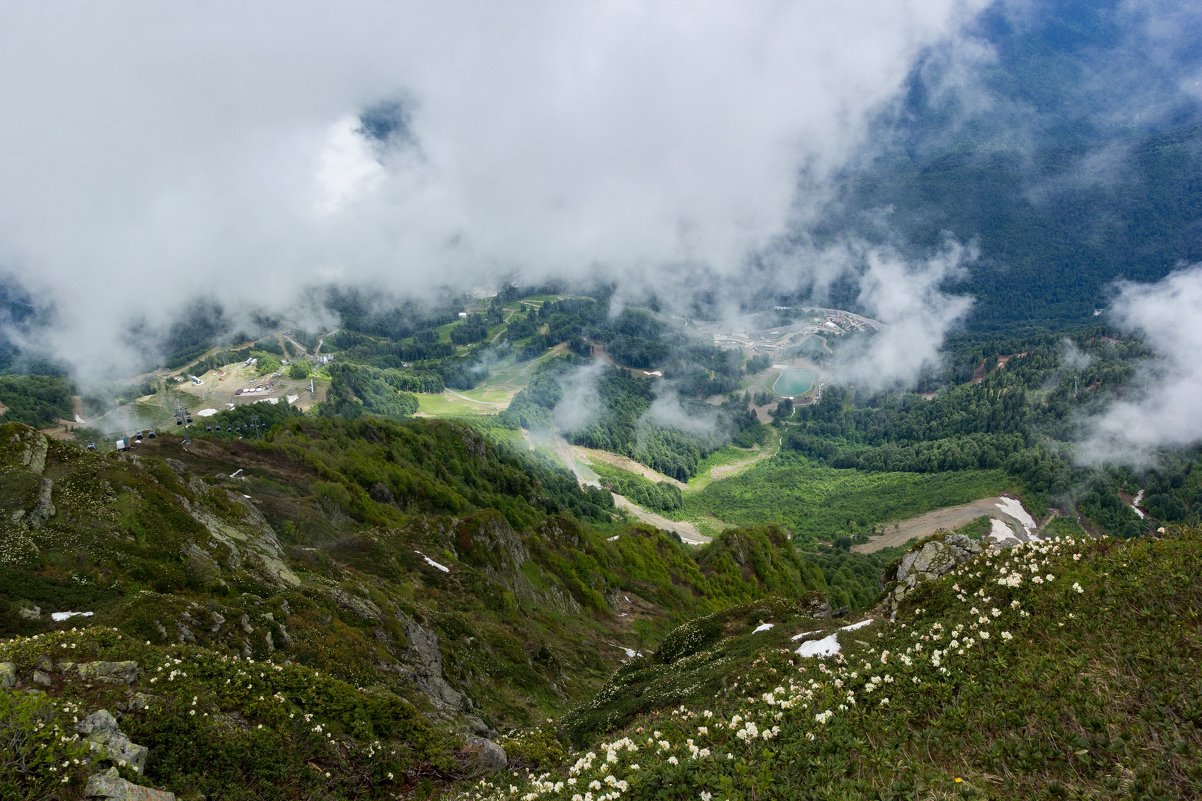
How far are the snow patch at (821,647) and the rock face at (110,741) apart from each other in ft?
97.5

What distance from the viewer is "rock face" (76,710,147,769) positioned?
17.6 metres

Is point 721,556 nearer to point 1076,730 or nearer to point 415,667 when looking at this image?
point 415,667

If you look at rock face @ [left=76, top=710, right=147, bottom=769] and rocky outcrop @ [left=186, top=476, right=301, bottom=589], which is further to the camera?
rocky outcrop @ [left=186, top=476, right=301, bottom=589]

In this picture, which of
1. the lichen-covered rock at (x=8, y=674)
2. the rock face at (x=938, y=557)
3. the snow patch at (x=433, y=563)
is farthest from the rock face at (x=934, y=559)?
the snow patch at (x=433, y=563)

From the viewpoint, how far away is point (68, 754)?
1628cm

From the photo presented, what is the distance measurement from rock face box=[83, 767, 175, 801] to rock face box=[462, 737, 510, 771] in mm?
13086

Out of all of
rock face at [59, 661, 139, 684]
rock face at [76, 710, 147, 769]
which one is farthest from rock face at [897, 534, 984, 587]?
rock face at [59, 661, 139, 684]

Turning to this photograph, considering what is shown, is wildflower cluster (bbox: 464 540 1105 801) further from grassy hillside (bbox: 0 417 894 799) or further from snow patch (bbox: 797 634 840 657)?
grassy hillside (bbox: 0 417 894 799)

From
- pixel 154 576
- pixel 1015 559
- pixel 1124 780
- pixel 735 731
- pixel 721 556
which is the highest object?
pixel 721 556

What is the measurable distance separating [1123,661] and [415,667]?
43.8 m

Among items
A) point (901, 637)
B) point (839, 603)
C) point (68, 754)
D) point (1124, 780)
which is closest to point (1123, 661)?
point (1124, 780)

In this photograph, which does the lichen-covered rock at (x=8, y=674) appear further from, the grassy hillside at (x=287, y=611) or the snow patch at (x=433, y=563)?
the snow patch at (x=433, y=563)

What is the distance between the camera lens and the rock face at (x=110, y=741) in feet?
57.6

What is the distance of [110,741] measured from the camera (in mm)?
18219
